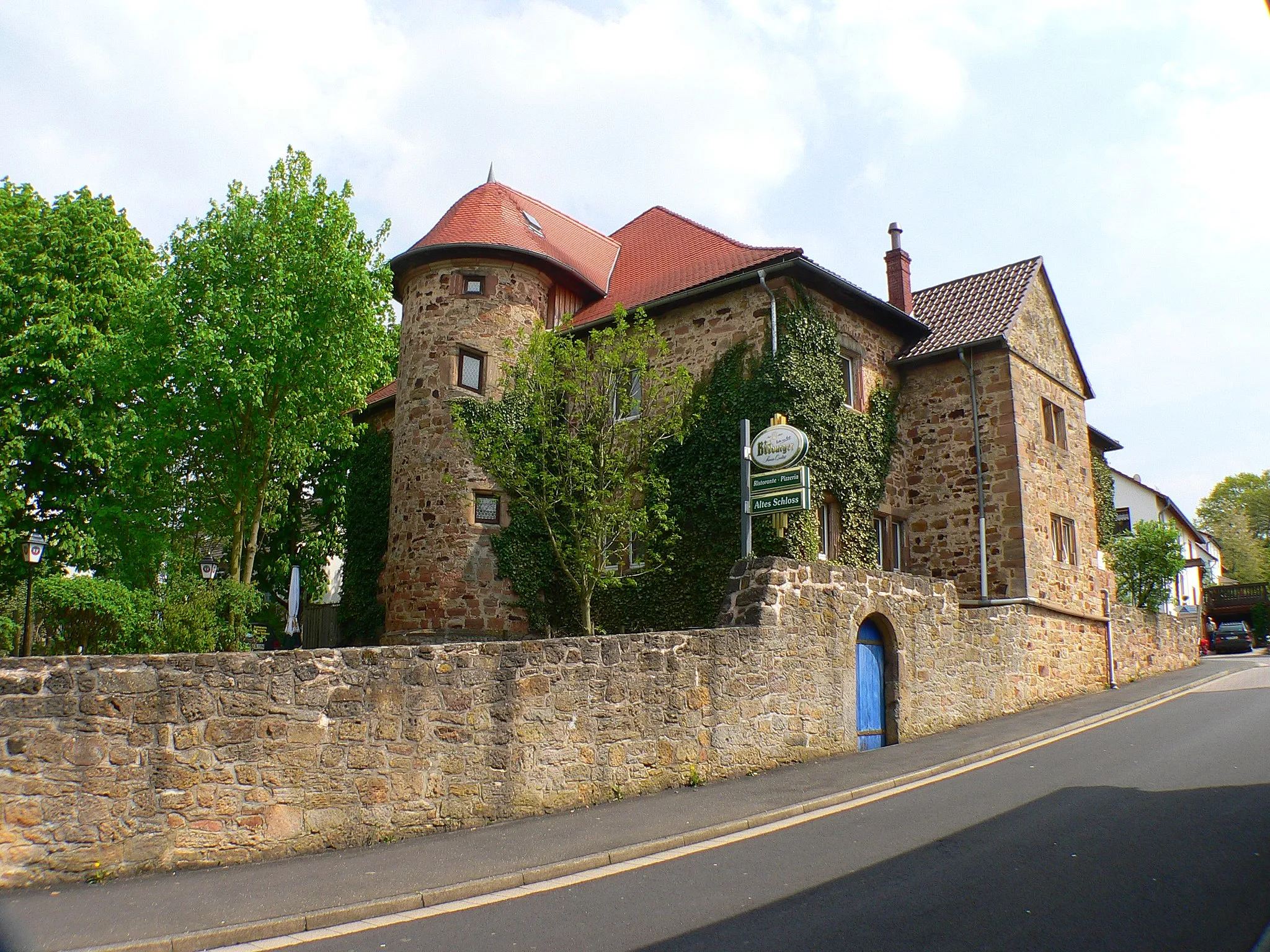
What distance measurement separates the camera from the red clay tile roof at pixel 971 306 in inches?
816

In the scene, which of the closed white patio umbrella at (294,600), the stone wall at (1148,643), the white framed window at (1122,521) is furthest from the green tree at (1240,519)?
the closed white patio umbrella at (294,600)

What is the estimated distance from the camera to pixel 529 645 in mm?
9312

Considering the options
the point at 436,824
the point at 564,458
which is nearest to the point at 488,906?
the point at 436,824

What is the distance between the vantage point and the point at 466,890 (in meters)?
6.76

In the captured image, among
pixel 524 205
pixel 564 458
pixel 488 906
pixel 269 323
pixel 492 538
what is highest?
pixel 524 205

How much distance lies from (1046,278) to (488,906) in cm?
2208

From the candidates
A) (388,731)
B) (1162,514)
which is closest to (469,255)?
(388,731)

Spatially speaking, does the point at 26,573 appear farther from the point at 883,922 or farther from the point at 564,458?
the point at 883,922

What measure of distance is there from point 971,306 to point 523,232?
1110cm

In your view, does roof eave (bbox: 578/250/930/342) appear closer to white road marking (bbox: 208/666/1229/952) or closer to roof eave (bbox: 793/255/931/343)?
roof eave (bbox: 793/255/931/343)

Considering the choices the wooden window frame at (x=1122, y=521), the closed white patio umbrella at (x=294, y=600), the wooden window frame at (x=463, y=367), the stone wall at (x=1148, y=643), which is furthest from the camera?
the wooden window frame at (x=1122, y=521)

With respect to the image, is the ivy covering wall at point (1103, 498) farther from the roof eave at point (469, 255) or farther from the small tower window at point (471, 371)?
the small tower window at point (471, 371)

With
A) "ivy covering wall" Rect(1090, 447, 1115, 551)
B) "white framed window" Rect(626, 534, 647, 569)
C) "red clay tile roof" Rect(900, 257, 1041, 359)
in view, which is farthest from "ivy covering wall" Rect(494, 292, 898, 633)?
"ivy covering wall" Rect(1090, 447, 1115, 551)

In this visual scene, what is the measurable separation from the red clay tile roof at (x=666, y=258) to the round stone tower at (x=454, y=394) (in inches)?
46.6
